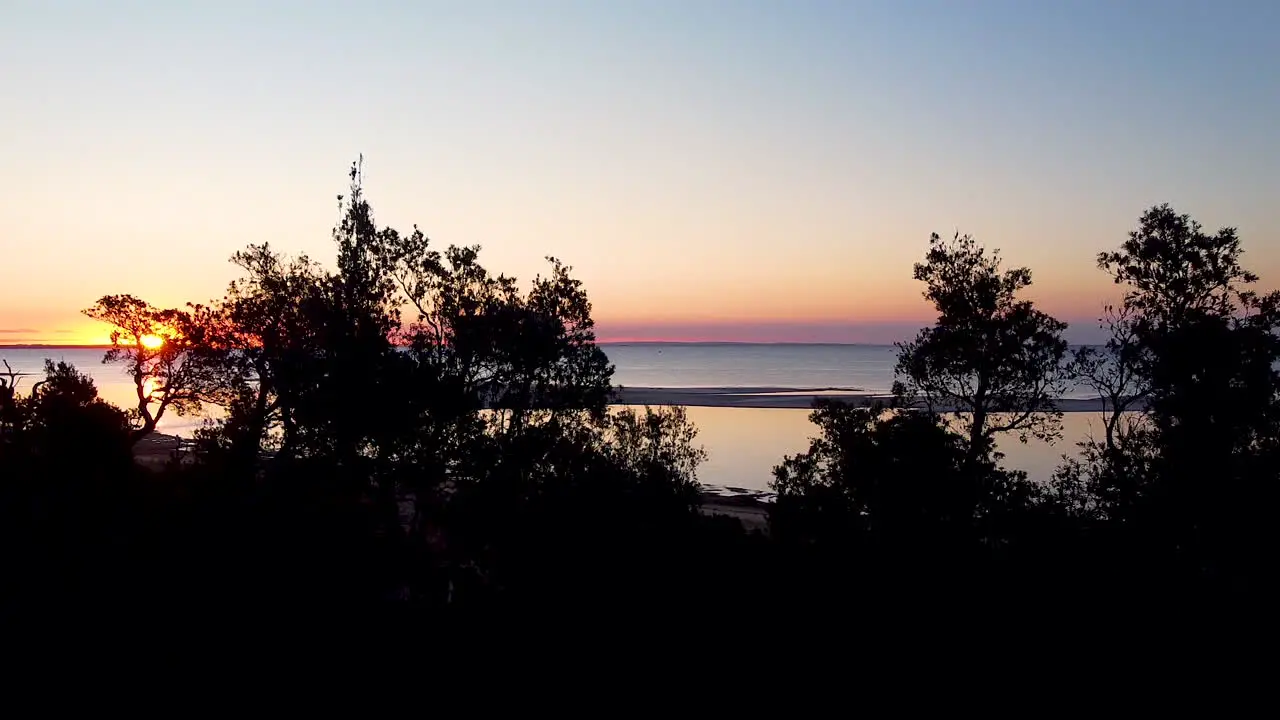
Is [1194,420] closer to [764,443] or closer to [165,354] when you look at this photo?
[165,354]

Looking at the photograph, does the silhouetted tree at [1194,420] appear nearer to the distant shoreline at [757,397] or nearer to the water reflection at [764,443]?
the water reflection at [764,443]

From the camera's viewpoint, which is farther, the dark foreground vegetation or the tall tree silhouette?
the tall tree silhouette

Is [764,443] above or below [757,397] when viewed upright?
below

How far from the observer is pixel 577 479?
26.6m

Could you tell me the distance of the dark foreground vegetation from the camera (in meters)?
22.8

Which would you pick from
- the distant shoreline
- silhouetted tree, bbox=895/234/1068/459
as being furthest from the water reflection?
silhouetted tree, bbox=895/234/1068/459

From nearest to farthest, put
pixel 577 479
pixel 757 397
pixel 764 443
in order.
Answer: pixel 577 479 → pixel 764 443 → pixel 757 397

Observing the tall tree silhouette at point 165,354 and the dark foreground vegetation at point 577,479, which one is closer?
the dark foreground vegetation at point 577,479

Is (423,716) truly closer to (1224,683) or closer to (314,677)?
(314,677)

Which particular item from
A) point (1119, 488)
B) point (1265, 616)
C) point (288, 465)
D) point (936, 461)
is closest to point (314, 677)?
point (288, 465)

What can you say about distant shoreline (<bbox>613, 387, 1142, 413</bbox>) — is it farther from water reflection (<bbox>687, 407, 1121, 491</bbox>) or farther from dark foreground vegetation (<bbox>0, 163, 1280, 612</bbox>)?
dark foreground vegetation (<bbox>0, 163, 1280, 612</bbox>)

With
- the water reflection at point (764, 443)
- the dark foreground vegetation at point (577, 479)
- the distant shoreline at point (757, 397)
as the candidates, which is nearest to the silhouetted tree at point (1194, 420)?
the dark foreground vegetation at point (577, 479)

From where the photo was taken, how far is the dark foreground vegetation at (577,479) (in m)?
22.8

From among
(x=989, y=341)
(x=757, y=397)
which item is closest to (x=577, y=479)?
(x=989, y=341)
